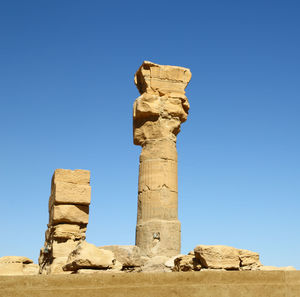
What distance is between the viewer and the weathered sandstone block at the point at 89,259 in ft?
23.1

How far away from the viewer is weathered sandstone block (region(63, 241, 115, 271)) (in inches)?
277

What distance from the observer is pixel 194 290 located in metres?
4.77

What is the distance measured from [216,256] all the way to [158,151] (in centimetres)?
710

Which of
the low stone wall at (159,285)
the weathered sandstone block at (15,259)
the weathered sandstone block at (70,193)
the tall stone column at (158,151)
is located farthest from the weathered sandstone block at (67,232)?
the low stone wall at (159,285)

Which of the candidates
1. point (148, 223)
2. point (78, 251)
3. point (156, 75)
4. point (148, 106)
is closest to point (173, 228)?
point (148, 223)

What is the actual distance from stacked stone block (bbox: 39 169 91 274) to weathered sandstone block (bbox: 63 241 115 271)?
12.4ft

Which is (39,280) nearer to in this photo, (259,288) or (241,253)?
(259,288)

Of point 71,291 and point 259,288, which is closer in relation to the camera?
point 71,291

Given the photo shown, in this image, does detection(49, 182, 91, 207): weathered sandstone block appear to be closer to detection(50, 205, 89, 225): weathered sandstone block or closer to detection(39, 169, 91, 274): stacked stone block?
detection(39, 169, 91, 274): stacked stone block

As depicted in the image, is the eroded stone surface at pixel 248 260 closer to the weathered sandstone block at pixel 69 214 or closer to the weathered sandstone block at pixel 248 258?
the weathered sandstone block at pixel 248 258

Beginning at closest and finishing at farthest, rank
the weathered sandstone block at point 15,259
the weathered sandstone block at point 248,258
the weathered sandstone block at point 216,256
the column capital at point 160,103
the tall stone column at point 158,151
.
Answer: the weathered sandstone block at point 216,256 → the weathered sandstone block at point 248,258 → the weathered sandstone block at point 15,259 → the tall stone column at point 158,151 → the column capital at point 160,103

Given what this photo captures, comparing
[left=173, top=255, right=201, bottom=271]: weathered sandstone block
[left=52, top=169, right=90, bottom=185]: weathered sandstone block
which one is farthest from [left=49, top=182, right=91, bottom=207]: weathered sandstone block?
[left=173, top=255, right=201, bottom=271]: weathered sandstone block

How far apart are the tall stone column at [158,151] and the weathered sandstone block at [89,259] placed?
6152mm

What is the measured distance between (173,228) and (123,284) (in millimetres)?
9404
